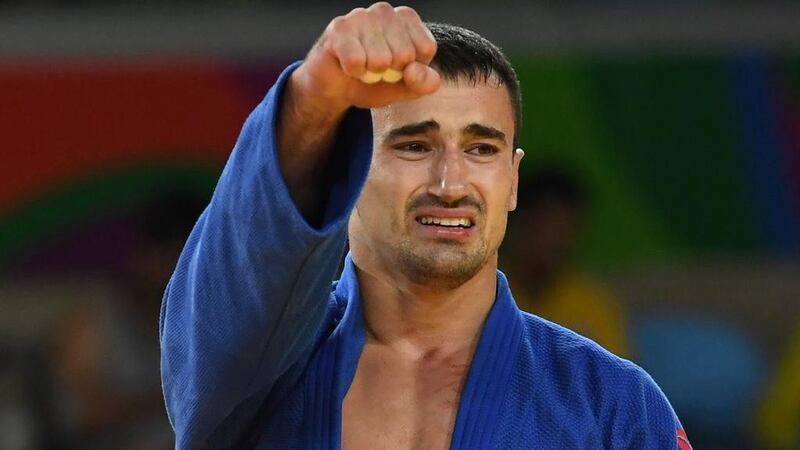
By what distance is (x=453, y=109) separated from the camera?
2502 mm

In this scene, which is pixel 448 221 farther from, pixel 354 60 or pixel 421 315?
pixel 354 60

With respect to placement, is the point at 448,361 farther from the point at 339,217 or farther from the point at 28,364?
the point at 28,364

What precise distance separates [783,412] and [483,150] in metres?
3.20

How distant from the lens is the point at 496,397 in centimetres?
253

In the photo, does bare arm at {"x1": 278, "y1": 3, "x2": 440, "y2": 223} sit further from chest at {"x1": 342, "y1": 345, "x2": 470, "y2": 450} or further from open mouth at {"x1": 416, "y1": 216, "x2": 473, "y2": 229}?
chest at {"x1": 342, "y1": 345, "x2": 470, "y2": 450}

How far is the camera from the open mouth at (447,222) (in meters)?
2.47

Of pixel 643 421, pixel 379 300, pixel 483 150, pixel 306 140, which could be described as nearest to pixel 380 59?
pixel 306 140

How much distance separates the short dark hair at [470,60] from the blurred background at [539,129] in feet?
9.47

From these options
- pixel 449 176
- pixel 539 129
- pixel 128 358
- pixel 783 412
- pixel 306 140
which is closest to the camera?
pixel 306 140

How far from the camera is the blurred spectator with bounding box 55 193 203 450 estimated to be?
478cm

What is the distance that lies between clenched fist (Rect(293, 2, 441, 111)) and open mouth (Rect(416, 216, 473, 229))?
0.38m

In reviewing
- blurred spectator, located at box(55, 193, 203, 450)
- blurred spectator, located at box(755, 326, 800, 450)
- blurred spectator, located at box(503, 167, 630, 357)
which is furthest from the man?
blurred spectator, located at box(755, 326, 800, 450)

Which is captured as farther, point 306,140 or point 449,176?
point 449,176

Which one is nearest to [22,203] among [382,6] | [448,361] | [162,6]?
[162,6]
